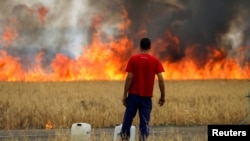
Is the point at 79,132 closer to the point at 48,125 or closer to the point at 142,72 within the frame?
the point at 142,72

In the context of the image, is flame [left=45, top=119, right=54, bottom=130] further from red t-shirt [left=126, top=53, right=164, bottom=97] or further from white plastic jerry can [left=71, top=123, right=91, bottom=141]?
red t-shirt [left=126, top=53, right=164, bottom=97]

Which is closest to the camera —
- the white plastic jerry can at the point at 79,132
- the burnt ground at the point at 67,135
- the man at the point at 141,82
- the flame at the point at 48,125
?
the man at the point at 141,82

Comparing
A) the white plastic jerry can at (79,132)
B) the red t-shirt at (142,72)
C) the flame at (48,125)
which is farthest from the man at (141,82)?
the flame at (48,125)

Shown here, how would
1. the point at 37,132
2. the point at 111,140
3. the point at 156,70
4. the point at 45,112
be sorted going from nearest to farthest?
1. the point at 156,70
2. the point at 111,140
3. the point at 37,132
4. the point at 45,112

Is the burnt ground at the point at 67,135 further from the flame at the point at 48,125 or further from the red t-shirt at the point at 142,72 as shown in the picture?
the red t-shirt at the point at 142,72

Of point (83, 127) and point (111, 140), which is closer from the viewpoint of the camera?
point (83, 127)

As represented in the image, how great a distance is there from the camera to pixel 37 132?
14086 mm

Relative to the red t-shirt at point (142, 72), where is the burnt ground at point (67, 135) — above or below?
below

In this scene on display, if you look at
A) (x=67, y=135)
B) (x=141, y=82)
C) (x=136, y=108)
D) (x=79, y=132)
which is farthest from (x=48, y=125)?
(x=141, y=82)

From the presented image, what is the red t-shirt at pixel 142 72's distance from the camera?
30.7ft

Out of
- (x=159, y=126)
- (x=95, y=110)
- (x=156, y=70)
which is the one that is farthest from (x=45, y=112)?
(x=156, y=70)

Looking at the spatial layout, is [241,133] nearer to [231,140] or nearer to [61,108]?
[231,140]

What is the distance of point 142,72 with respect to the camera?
934cm

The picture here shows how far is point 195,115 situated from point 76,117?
4.79 metres
